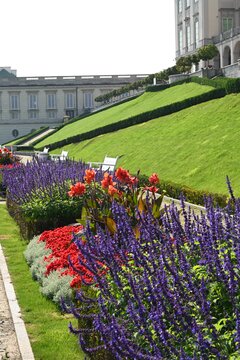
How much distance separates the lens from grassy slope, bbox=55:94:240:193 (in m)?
19.9

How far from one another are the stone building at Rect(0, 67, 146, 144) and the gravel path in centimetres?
8891

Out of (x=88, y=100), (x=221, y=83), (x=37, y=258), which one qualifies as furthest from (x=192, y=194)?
(x=88, y=100)

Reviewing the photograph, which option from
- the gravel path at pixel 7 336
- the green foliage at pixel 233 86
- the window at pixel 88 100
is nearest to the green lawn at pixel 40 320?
the gravel path at pixel 7 336

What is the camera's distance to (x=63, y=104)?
97.9 meters

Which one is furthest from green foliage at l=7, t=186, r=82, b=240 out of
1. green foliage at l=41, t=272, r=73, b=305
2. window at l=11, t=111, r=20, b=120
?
window at l=11, t=111, r=20, b=120

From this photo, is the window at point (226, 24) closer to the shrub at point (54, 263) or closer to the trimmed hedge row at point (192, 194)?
the trimmed hedge row at point (192, 194)

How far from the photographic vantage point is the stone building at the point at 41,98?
96.6 metres

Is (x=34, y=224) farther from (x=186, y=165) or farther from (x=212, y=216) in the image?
(x=186, y=165)

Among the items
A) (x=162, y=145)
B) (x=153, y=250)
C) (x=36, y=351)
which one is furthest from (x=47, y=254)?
(x=162, y=145)

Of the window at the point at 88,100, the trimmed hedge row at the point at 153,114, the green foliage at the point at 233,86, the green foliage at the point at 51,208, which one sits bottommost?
the green foliage at the point at 51,208

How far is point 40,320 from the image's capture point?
7.71 metres

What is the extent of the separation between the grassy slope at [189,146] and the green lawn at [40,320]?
8280 mm

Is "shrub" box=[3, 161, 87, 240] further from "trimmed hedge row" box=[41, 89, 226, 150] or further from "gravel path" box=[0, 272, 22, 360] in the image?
"trimmed hedge row" box=[41, 89, 226, 150]

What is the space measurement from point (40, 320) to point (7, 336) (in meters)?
0.77
